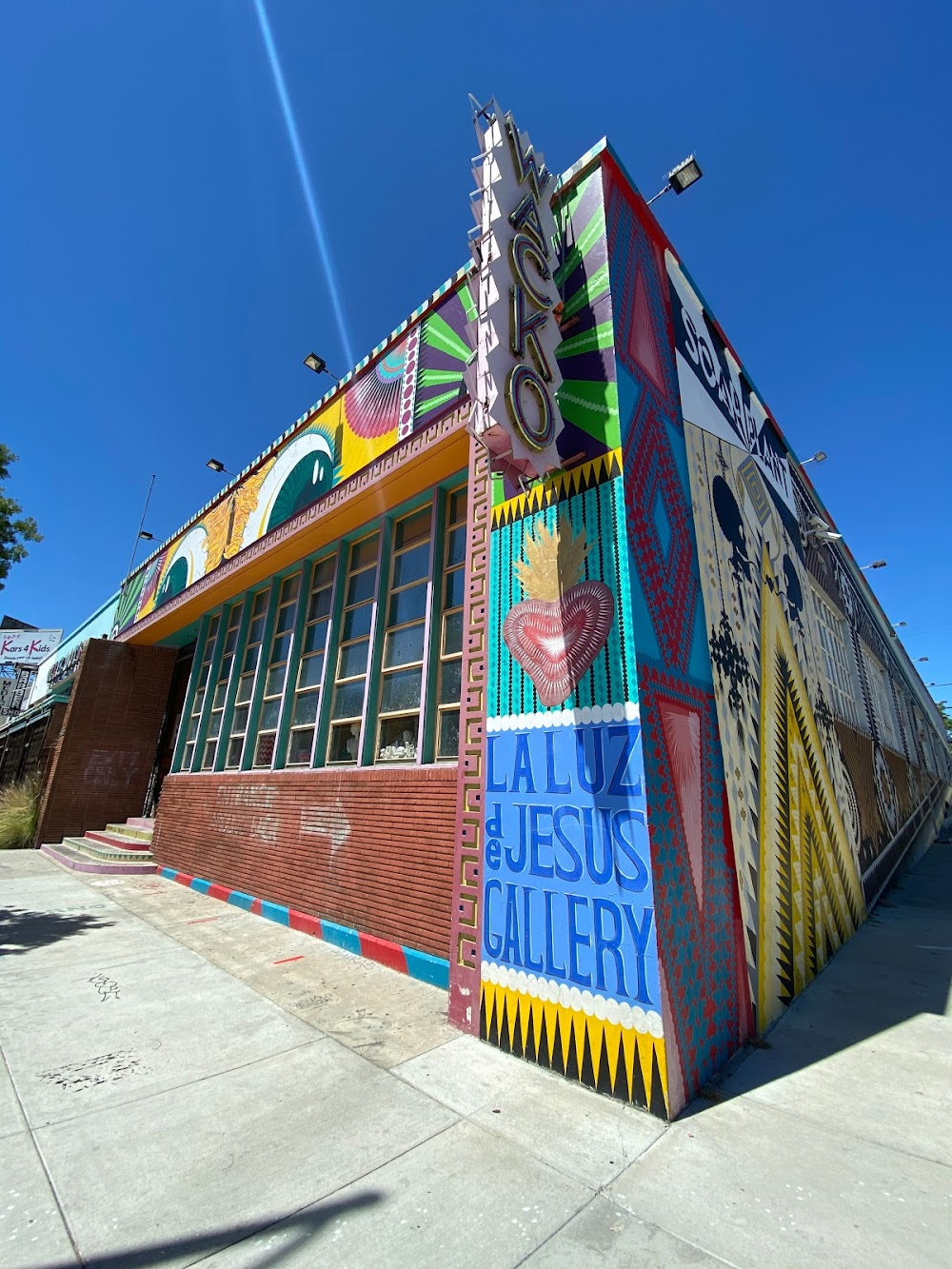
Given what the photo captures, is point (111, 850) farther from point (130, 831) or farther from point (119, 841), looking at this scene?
point (130, 831)

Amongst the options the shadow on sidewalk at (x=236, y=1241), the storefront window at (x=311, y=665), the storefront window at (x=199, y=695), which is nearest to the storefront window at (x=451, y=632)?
the storefront window at (x=311, y=665)

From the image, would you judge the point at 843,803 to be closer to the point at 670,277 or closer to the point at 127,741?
the point at 670,277

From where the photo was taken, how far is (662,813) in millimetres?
3732

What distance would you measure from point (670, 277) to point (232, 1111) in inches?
333

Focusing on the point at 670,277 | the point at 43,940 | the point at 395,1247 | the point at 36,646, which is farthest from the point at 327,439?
the point at 36,646

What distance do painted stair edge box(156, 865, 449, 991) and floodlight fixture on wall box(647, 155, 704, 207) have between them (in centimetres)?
829

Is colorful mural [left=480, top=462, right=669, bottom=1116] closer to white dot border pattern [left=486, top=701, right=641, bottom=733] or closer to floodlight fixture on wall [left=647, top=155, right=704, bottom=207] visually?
white dot border pattern [left=486, top=701, right=641, bottom=733]

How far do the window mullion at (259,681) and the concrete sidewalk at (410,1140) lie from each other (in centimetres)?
456

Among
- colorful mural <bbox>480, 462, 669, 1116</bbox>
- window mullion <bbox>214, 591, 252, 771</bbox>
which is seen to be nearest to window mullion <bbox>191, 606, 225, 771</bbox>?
window mullion <bbox>214, 591, 252, 771</bbox>

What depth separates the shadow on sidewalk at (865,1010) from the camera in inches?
146

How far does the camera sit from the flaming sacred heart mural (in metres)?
4.18

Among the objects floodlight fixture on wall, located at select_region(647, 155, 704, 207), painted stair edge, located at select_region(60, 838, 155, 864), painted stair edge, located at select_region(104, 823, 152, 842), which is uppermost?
floodlight fixture on wall, located at select_region(647, 155, 704, 207)

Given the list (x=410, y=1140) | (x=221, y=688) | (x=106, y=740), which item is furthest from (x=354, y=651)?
(x=106, y=740)

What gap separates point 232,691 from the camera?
1076cm
